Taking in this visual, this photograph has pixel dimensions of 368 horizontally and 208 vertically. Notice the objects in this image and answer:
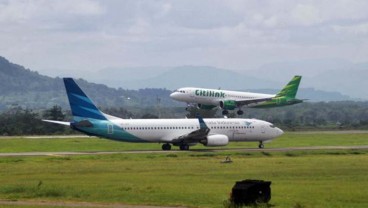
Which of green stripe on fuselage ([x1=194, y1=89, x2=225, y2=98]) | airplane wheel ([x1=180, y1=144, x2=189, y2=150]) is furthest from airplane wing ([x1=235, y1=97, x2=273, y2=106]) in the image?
airplane wheel ([x1=180, y1=144, x2=189, y2=150])

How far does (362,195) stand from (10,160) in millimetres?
33391

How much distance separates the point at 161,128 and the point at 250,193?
47812 millimetres

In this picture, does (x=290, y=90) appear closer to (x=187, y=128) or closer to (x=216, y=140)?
(x=187, y=128)

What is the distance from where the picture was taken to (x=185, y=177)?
4416 centimetres

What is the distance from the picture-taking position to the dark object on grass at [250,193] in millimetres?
30047

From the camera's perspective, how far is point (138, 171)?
49.1 meters

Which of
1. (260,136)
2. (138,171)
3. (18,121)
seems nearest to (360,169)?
(138,171)

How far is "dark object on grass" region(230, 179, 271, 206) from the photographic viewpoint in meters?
30.0

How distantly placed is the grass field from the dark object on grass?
33.1 inches

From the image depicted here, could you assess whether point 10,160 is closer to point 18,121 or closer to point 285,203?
point 285,203

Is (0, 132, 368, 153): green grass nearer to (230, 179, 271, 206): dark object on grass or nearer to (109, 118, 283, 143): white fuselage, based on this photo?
(109, 118, 283, 143): white fuselage

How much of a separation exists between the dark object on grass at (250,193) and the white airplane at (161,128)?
4488 cm

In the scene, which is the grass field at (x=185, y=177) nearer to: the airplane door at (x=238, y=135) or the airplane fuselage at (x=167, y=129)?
the airplane fuselage at (x=167, y=129)

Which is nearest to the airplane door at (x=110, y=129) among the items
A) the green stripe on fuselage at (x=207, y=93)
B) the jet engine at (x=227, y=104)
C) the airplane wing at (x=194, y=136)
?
the airplane wing at (x=194, y=136)
